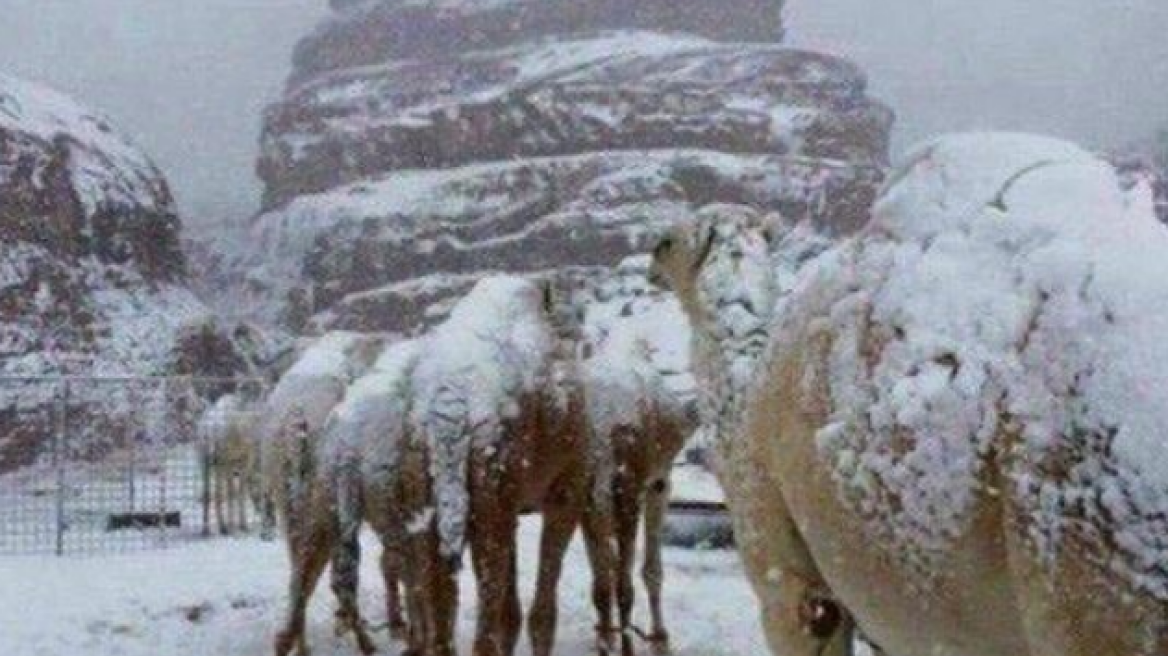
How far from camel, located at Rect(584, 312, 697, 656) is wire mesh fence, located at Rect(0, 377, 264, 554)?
557 centimetres

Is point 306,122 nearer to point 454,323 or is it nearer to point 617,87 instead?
point 617,87

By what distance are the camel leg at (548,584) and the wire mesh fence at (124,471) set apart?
6409mm

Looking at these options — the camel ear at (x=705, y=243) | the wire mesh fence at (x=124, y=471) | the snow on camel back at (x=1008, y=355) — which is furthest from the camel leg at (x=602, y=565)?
the wire mesh fence at (x=124, y=471)

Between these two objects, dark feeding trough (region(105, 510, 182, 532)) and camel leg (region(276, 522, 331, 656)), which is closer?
camel leg (region(276, 522, 331, 656))

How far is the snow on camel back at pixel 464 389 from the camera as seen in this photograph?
6176 millimetres

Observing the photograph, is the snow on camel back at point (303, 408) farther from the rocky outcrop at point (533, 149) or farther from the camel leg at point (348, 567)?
the rocky outcrop at point (533, 149)

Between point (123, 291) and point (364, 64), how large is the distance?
173 feet

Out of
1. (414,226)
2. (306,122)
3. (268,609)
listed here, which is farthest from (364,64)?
(268,609)

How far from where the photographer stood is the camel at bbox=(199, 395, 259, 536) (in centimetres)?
1586

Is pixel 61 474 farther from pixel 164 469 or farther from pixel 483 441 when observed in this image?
pixel 483 441

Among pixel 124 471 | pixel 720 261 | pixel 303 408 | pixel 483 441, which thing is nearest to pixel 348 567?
pixel 303 408

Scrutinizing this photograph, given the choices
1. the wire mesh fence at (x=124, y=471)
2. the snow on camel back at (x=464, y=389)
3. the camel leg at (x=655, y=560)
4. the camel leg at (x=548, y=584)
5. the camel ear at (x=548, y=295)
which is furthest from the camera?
the wire mesh fence at (x=124, y=471)

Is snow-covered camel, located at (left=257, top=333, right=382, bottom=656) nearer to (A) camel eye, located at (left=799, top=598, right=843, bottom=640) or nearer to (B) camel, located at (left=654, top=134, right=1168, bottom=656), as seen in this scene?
(A) camel eye, located at (left=799, top=598, right=843, bottom=640)

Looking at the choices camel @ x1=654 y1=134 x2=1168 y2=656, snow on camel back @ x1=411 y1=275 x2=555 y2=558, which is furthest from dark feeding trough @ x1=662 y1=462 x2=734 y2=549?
camel @ x1=654 y1=134 x2=1168 y2=656
